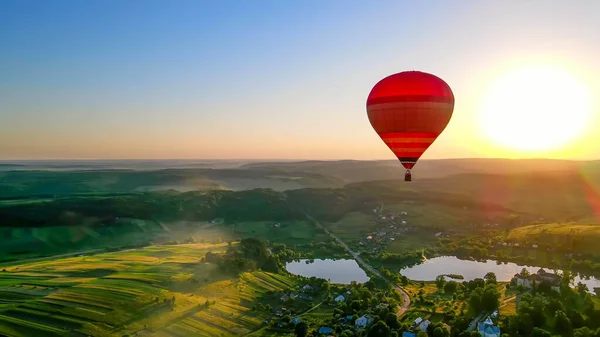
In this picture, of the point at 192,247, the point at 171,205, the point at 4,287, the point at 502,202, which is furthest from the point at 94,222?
the point at 502,202

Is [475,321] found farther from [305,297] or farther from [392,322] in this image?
[305,297]

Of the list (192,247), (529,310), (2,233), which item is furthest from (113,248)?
(529,310)

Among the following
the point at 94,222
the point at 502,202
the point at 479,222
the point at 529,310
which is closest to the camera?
the point at 529,310

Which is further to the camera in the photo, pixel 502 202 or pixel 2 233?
pixel 502 202

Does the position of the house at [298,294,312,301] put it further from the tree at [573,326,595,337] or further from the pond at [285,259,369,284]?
the tree at [573,326,595,337]

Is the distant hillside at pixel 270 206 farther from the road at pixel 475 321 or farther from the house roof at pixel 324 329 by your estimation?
the house roof at pixel 324 329

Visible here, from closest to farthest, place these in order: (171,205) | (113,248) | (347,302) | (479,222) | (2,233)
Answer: (347,302)
(113,248)
(2,233)
(479,222)
(171,205)

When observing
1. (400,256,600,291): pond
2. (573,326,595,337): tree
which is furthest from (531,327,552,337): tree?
(400,256,600,291): pond

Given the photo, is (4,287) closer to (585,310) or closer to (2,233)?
(2,233)
